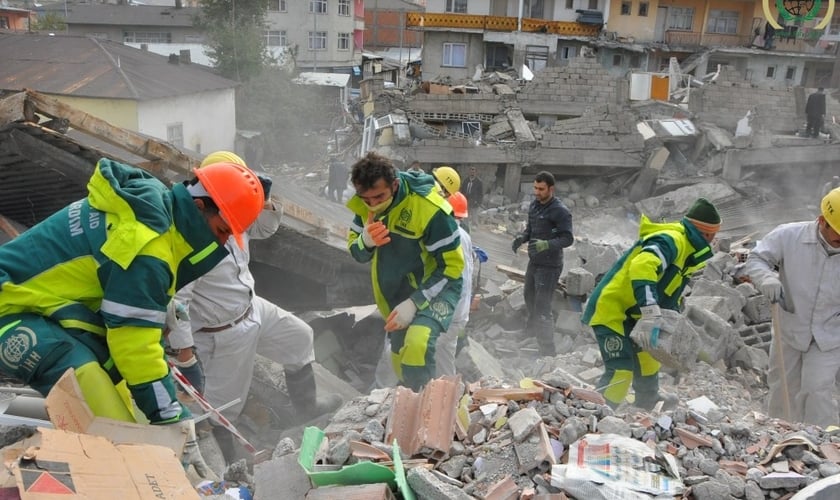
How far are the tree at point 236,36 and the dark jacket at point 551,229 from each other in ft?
79.3

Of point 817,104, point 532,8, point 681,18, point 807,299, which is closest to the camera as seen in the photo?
point 807,299

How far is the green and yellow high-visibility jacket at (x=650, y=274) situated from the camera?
14.3 feet

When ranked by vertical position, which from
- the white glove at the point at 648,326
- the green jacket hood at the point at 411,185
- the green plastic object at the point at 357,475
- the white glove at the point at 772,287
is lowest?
the green plastic object at the point at 357,475

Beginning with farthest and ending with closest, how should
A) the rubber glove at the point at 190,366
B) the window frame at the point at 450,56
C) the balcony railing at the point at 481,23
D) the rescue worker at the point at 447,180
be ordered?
the window frame at the point at 450,56
the balcony railing at the point at 481,23
the rescue worker at the point at 447,180
the rubber glove at the point at 190,366

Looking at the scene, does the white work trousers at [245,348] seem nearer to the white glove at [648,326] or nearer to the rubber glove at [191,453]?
the rubber glove at [191,453]

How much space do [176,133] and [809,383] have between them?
20.1 meters

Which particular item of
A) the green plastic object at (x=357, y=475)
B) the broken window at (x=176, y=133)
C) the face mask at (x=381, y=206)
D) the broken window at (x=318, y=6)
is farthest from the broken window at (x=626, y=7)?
the green plastic object at (x=357, y=475)

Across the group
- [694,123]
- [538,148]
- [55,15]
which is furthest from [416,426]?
[55,15]

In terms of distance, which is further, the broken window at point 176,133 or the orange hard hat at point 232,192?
the broken window at point 176,133

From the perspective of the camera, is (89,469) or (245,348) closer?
(89,469)

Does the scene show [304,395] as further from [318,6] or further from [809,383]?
[318,6]

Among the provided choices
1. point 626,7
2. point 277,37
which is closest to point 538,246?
point 626,7

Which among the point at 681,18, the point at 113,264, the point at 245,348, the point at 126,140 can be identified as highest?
the point at 681,18

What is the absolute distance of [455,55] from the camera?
3547 cm
